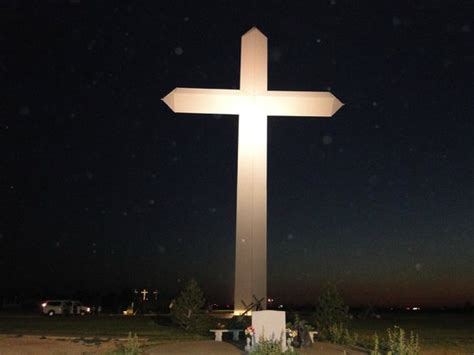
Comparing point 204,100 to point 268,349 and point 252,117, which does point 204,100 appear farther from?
point 268,349

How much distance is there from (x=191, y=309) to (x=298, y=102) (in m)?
9.21

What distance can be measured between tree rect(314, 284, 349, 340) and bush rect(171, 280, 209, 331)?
4.96m

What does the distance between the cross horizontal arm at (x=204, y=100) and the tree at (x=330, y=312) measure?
7.08 metres

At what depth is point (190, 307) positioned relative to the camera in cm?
2453

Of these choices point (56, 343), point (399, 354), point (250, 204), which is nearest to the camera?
point (399, 354)

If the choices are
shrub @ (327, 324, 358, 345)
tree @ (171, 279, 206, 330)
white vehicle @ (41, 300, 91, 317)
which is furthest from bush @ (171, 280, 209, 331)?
white vehicle @ (41, 300, 91, 317)

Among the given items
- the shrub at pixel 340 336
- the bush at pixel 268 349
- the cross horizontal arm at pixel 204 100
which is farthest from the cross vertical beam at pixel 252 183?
the bush at pixel 268 349

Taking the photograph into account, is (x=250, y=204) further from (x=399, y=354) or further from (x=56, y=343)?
(x=399, y=354)

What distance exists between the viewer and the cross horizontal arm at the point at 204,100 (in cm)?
2091

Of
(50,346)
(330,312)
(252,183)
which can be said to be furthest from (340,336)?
(50,346)

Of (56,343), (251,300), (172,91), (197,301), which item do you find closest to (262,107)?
(172,91)

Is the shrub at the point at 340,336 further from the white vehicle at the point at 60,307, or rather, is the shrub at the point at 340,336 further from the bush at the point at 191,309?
the white vehicle at the point at 60,307

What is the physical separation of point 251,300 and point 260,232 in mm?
2150

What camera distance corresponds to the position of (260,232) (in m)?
19.8
